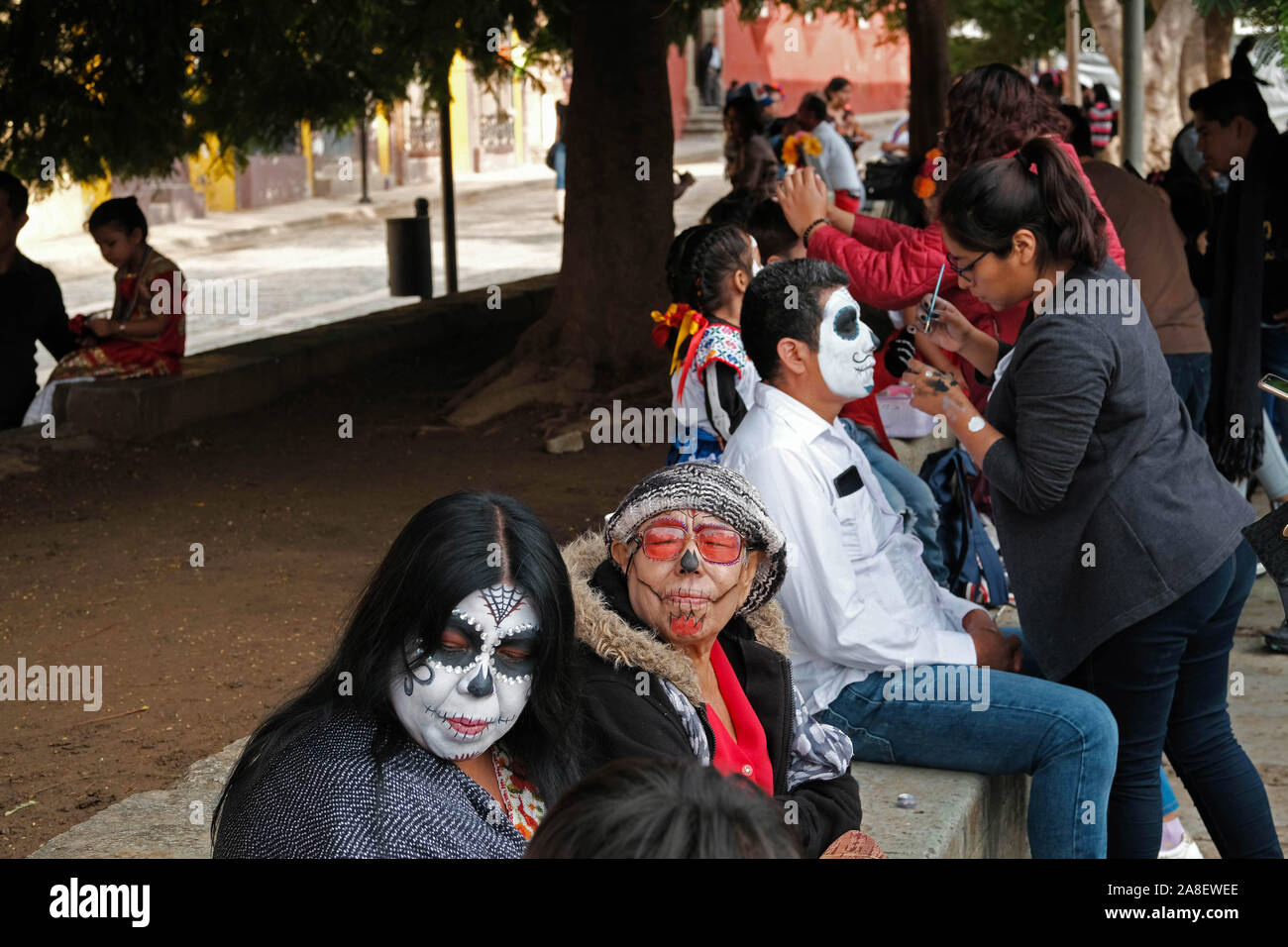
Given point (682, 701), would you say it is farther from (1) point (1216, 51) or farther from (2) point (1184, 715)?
(1) point (1216, 51)

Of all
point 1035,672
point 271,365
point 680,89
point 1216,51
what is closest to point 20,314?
point 271,365

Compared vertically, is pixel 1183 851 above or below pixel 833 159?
below

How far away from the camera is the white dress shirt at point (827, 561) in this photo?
3.54m

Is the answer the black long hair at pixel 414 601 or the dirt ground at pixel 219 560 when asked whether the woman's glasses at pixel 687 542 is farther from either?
the dirt ground at pixel 219 560

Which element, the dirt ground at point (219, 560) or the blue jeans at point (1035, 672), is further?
the dirt ground at point (219, 560)

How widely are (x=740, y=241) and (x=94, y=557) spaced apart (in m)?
3.18

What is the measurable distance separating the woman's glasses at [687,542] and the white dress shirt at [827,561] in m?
0.53

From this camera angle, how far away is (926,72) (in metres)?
12.2

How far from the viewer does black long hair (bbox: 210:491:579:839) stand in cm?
247

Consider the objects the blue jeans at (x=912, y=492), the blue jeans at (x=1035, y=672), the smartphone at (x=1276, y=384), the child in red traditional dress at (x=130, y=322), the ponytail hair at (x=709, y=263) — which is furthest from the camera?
the child in red traditional dress at (x=130, y=322)

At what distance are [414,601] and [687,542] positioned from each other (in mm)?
662

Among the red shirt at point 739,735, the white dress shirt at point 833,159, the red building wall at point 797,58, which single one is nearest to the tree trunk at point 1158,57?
the white dress shirt at point 833,159

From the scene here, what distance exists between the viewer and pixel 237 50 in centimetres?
816

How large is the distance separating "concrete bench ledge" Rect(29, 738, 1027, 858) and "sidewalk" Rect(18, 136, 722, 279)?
649 inches
